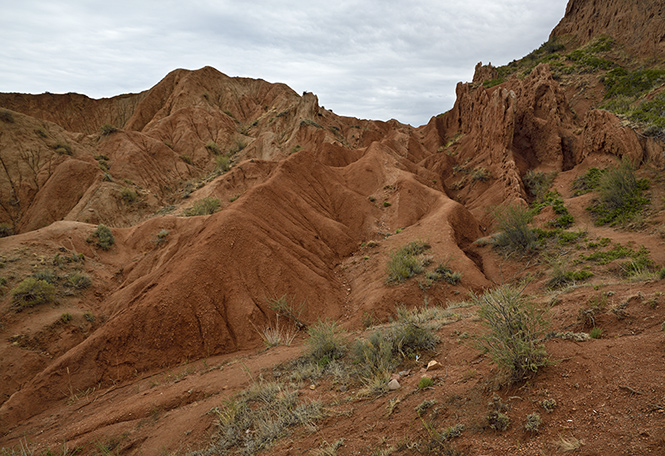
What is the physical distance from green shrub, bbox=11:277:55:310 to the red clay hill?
0.48 metres

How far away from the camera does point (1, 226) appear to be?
91.8 feet

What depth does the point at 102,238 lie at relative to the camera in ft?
63.3

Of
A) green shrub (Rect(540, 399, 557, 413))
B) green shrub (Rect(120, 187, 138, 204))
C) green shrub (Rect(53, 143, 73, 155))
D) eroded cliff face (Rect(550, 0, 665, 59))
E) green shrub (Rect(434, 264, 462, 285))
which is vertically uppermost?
eroded cliff face (Rect(550, 0, 665, 59))

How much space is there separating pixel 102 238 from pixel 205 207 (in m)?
7.47

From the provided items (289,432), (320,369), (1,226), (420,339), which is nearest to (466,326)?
(420,339)

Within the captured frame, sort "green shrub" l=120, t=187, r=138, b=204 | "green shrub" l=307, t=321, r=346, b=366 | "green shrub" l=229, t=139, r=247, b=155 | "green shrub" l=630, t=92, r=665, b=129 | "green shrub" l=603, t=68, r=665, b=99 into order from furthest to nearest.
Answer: "green shrub" l=229, t=139, r=247, b=155 → "green shrub" l=120, t=187, r=138, b=204 → "green shrub" l=603, t=68, r=665, b=99 → "green shrub" l=630, t=92, r=665, b=129 → "green shrub" l=307, t=321, r=346, b=366

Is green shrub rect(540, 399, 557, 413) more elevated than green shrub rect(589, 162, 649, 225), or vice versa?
green shrub rect(589, 162, 649, 225)

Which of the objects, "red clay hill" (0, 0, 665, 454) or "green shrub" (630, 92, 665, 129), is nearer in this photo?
"red clay hill" (0, 0, 665, 454)

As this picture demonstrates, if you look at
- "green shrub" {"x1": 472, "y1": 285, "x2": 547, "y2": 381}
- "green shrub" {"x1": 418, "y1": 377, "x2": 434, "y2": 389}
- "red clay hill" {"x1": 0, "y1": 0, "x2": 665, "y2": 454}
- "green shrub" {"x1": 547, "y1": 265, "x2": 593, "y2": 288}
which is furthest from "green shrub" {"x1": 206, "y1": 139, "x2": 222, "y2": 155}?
"green shrub" {"x1": 472, "y1": 285, "x2": 547, "y2": 381}

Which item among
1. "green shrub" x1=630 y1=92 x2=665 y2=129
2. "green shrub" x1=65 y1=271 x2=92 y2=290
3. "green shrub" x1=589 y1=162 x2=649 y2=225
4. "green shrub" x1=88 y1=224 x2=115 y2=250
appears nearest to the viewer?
"green shrub" x1=65 y1=271 x2=92 y2=290

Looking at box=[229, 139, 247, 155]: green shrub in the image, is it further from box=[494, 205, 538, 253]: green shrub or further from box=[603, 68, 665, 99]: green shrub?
box=[603, 68, 665, 99]: green shrub

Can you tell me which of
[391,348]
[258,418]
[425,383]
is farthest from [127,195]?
[425,383]

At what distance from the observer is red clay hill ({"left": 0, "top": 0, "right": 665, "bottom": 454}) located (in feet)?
36.7

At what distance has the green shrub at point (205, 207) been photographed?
2491 cm
